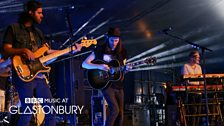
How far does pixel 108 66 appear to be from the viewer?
16.3 ft

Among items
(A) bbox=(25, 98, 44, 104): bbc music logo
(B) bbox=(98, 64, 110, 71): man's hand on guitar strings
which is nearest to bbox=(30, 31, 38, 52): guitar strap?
(A) bbox=(25, 98, 44, 104): bbc music logo

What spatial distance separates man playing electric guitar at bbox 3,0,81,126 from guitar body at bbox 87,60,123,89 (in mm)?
1304

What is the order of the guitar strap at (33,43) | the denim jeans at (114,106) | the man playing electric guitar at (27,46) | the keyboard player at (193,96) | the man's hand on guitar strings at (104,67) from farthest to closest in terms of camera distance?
the keyboard player at (193,96)
the man's hand on guitar strings at (104,67)
the denim jeans at (114,106)
the guitar strap at (33,43)
the man playing electric guitar at (27,46)

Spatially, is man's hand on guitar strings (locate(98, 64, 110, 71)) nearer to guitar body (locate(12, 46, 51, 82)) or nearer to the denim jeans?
the denim jeans

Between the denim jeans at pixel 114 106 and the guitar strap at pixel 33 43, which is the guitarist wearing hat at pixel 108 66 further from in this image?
the guitar strap at pixel 33 43

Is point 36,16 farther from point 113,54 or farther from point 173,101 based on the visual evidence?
point 173,101

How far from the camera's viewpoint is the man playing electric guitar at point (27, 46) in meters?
3.44

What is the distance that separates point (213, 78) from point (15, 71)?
354 centimetres

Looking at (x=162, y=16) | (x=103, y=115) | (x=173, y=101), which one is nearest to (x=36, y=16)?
(x=103, y=115)

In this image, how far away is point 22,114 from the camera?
11.1 feet

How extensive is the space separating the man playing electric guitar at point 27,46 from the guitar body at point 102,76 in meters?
1.30

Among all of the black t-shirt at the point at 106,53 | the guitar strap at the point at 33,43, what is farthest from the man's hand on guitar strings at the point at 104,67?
the guitar strap at the point at 33,43

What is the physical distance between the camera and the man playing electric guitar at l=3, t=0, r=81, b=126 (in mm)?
3441

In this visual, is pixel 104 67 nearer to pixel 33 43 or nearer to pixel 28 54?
pixel 33 43
